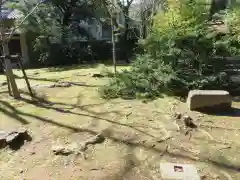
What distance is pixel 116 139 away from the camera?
4293 millimetres

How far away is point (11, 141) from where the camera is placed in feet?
13.8

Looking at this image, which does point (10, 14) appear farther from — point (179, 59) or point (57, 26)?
point (179, 59)

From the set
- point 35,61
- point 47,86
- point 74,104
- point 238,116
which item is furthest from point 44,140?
point 35,61

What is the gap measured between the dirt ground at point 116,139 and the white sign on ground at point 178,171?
8cm

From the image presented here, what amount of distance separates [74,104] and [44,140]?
1873 millimetres

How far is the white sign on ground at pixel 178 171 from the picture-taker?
3.31 m

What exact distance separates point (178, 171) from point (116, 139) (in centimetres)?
114

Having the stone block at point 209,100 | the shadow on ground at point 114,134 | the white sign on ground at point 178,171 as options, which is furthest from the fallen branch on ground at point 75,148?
the stone block at point 209,100

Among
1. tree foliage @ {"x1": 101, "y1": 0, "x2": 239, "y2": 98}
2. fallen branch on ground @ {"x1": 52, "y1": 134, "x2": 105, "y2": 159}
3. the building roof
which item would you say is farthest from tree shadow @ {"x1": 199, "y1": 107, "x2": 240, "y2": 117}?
the building roof

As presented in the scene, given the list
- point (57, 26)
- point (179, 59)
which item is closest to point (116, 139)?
point (179, 59)

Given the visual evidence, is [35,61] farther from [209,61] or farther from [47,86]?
[209,61]

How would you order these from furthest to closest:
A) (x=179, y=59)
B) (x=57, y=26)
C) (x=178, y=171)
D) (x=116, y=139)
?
(x=57, y=26), (x=179, y=59), (x=116, y=139), (x=178, y=171)

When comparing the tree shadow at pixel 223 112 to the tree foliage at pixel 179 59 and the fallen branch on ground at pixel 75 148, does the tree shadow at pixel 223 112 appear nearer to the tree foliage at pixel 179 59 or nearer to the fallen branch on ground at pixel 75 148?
the tree foliage at pixel 179 59

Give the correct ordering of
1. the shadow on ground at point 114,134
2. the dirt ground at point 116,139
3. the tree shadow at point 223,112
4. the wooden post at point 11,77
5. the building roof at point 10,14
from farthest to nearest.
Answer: the building roof at point 10,14, the wooden post at point 11,77, the tree shadow at point 223,112, the shadow on ground at point 114,134, the dirt ground at point 116,139
